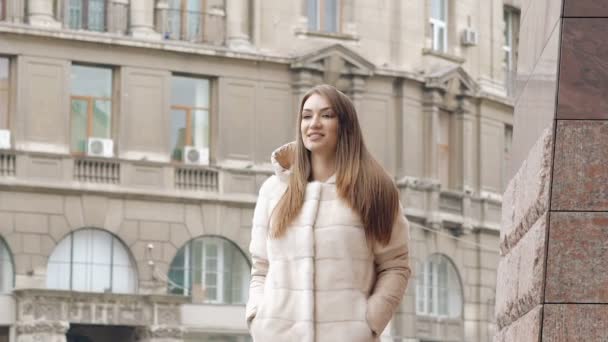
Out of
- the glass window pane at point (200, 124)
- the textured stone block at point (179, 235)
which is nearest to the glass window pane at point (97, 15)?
the glass window pane at point (200, 124)

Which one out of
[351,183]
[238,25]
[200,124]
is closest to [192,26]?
[238,25]

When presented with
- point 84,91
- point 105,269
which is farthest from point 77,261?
point 84,91

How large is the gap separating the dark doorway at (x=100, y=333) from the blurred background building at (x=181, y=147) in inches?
2.0

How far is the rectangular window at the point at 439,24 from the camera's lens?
159ft

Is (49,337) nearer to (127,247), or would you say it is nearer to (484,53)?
(127,247)

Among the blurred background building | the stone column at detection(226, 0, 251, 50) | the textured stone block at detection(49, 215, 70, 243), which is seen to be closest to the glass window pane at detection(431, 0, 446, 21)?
the blurred background building

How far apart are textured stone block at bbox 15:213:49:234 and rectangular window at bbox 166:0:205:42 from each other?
5.09m

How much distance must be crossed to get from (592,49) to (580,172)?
551mm

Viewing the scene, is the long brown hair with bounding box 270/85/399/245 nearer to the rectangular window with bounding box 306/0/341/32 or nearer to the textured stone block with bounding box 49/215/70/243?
the textured stone block with bounding box 49/215/70/243

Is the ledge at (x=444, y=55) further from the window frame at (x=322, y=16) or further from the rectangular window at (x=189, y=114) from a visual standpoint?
the rectangular window at (x=189, y=114)

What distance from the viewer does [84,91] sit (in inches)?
1670

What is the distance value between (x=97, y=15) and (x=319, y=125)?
34.3 meters

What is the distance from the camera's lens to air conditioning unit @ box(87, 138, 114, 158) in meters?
42.2

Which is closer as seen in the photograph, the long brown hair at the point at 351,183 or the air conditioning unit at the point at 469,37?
the long brown hair at the point at 351,183
